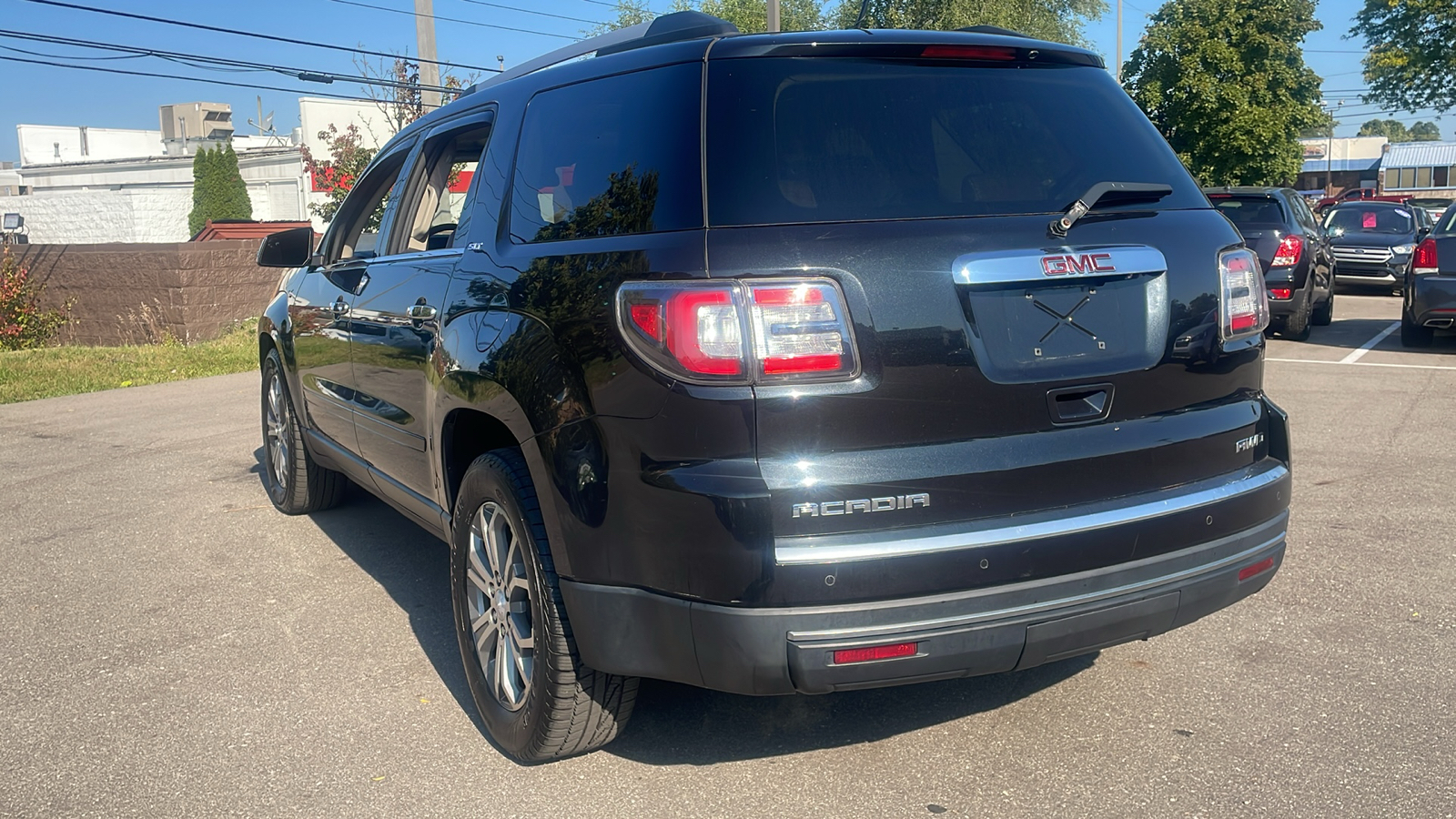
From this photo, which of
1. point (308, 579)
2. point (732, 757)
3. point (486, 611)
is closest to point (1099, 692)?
point (732, 757)

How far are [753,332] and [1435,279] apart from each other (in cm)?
1129

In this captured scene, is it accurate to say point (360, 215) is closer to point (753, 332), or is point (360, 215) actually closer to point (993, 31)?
point (993, 31)

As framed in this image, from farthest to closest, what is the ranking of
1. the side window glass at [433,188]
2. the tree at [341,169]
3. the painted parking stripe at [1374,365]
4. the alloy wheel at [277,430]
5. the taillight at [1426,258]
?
the tree at [341,169]
the taillight at [1426,258]
the painted parking stripe at [1374,365]
the alloy wheel at [277,430]
the side window glass at [433,188]

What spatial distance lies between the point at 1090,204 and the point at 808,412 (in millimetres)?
940

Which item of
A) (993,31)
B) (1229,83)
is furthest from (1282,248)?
(1229,83)

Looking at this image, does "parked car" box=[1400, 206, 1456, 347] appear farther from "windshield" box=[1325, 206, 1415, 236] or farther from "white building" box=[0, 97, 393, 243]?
"white building" box=[0, 97, 393, 243]

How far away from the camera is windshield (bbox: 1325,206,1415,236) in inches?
797

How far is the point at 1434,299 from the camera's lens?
464 inches

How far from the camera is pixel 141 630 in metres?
4.67

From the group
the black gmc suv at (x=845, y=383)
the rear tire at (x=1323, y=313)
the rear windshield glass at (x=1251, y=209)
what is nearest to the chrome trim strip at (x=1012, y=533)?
the black gmc suv at (x=845, y=383)

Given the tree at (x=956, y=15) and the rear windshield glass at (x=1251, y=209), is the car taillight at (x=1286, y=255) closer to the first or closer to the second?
the rear windshield glass at (x=1251, y=209)

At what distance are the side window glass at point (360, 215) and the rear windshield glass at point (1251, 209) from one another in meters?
10.6

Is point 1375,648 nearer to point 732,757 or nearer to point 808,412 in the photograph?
point 732,757

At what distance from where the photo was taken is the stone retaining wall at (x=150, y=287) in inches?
639
